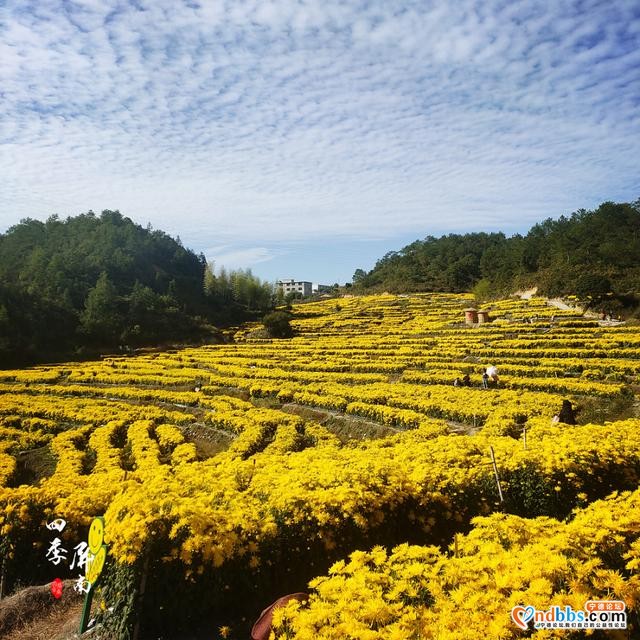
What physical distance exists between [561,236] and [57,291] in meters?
81.6

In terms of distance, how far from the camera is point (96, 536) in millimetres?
5711

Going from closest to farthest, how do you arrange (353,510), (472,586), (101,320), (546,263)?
(472,586)
(353,510)
(101,320)
(546,263)

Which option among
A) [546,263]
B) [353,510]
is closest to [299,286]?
[546,263]

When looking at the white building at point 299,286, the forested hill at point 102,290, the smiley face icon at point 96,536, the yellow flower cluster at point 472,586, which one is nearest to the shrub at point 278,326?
the forested hill at point 102,290

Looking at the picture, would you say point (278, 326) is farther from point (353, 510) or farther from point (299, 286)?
point (299, 286)

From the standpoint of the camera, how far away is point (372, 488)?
820 cm

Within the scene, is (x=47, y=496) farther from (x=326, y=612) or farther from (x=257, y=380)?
Result: (x=257, y=380)

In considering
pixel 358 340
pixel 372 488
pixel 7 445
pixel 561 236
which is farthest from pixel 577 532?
pixel 561 236

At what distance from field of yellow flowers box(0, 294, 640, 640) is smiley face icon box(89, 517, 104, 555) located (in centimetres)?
24

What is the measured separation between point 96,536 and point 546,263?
78.1m

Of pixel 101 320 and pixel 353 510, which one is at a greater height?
pixel 101 320

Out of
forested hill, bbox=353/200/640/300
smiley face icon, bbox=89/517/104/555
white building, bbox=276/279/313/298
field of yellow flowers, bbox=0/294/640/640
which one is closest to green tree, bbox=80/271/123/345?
field of yellow flowers, bbox=0/294/640/640

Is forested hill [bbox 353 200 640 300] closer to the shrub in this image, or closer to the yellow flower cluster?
the shrub

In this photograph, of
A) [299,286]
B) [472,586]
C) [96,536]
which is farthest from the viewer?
[299,286]
